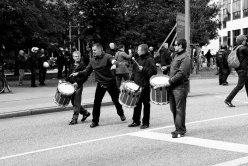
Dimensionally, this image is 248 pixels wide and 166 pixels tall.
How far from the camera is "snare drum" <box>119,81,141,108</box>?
9.59 meters

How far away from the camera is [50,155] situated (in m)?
7.42

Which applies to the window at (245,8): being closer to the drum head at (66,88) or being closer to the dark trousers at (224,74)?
the dark trousers at (224,74)

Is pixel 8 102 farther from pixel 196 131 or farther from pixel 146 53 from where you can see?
pixel 196 131

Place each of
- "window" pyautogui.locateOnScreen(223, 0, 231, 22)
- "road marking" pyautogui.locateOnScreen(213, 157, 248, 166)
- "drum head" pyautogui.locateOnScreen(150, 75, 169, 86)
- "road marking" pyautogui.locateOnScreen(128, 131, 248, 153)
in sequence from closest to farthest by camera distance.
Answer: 1. "road marking" pyautogui.locateOnScreen(213, 157, 248, 166)
2. "road marking" pyautogui.locateOnScreen(128, 131, 248, 153)
3. "drum head" pyautogui.locateOnScreen(150, 75, 169, 86)
4. "window" pyautogui.locateOnScreen(223, 0, 231, 22)

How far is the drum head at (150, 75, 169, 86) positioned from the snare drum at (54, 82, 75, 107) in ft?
7.37

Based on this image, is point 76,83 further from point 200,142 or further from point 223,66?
point 223,66

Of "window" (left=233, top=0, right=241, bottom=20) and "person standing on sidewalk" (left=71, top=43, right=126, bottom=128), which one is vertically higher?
"window" (left=233, top=0, right=241, bottom=20)

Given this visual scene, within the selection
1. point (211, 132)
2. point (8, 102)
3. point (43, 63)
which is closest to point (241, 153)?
point (211, 132)

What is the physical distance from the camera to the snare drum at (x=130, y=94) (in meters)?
9.59

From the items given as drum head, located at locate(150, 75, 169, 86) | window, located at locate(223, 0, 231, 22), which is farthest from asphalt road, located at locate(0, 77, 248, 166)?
window, located at locate(223, 0, 231, 22)

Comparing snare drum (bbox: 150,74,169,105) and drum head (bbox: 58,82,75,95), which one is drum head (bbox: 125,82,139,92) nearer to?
snare drum (bbox: 150,74,169,105)

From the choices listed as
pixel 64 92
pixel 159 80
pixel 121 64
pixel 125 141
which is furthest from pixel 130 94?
pixel 121 64

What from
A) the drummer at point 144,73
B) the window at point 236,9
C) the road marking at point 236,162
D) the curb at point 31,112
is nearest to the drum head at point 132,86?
the drummer at point 144,73

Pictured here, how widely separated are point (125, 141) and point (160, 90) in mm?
1250
